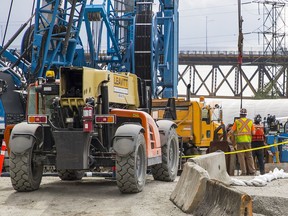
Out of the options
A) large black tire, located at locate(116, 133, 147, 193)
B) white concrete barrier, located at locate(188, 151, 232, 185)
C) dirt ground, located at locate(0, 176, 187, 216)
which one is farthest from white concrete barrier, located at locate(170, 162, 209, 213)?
white concrete barrier, located at locate(188, 151, 232, 185)

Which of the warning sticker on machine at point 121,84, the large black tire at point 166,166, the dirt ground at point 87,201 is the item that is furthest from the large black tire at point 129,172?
the large black tire at point 166,166

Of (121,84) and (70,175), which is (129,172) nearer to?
(121,84)

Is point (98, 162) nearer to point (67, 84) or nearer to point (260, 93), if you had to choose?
point (67, 84)

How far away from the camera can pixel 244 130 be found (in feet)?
66.2

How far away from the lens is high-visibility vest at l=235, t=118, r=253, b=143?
20109mm

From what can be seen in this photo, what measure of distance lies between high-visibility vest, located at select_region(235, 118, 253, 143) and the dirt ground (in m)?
7.05

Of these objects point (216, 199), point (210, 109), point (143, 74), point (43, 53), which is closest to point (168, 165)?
point (216, 199)

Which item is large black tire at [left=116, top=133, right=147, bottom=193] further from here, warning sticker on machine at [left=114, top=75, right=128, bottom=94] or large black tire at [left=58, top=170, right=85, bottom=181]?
large black tire at [left=58, top=170, right=85, bottom=181]

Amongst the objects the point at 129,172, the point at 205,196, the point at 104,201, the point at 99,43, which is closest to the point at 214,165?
the point at 129,172

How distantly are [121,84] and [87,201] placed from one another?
2908 mm

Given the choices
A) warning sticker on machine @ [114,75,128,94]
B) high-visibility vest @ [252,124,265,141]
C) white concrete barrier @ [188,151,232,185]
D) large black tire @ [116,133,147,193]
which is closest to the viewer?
large black tire @ [116,133,147,193]

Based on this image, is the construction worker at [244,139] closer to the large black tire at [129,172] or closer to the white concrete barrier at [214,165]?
the white concrete barrier at [214,165]

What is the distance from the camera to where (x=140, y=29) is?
27391 millimetres

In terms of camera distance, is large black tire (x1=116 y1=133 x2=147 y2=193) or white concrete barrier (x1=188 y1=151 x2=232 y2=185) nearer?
large black tire (x1=116 y1=133 x2=147 y2=193)
